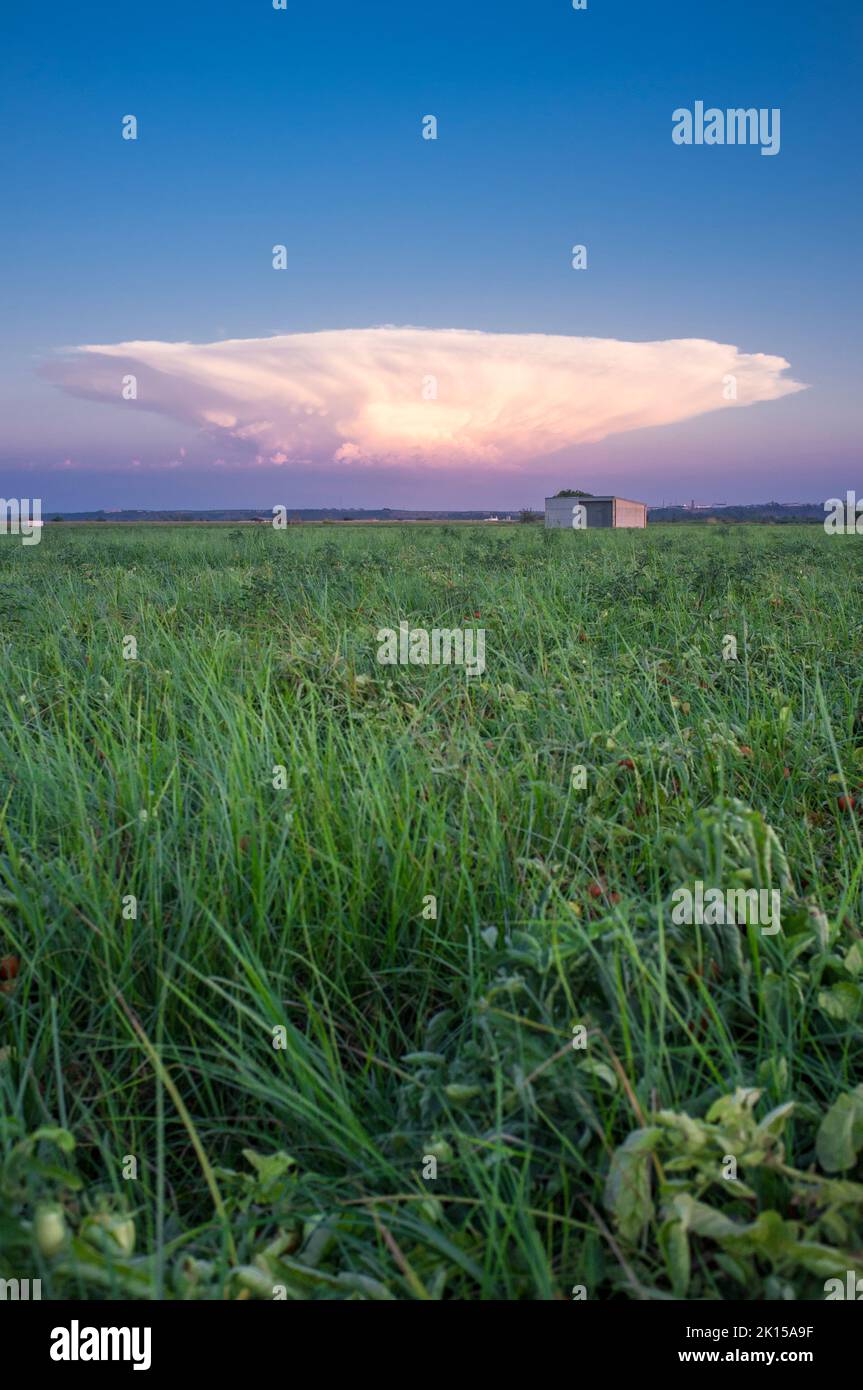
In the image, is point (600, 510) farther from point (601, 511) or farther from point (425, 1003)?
point (425, 1003)

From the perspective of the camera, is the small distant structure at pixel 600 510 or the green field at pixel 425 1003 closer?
the green field at pixel 425 1003

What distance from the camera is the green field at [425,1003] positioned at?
1.36m

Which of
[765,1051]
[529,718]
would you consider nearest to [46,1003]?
[765,1051]

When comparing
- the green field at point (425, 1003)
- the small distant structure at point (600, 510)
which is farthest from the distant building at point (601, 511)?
the green field at point (425, 1003)

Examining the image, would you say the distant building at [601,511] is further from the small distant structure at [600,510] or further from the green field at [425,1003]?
the green field at [425,1003]

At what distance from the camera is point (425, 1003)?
2.14m

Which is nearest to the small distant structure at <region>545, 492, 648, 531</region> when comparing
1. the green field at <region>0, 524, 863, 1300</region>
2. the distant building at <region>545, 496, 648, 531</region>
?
the distant building at <region>545, 496, 648, 531</region>

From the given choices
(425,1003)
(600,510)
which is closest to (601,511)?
(600,510)

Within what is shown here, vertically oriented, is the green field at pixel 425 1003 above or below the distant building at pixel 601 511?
below

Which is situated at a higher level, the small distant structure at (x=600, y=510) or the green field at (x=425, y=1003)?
the small distant structure at (x=600, y=510)
